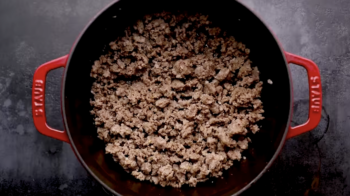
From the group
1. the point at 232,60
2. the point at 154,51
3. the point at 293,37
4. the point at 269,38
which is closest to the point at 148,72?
the point at 154,51

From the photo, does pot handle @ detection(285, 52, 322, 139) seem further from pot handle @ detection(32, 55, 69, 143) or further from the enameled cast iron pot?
pot handle @ detection(32, 55, 69, 143)

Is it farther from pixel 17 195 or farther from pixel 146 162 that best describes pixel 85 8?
pixel 17 195

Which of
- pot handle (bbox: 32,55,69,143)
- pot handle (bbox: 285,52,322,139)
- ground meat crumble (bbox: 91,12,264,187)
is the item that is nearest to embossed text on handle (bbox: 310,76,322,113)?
pot handle (bbox: 285,52,322,139)

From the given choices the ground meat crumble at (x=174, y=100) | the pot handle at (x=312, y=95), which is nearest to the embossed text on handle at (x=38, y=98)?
the ground meat crumble at (x=174, y=100)

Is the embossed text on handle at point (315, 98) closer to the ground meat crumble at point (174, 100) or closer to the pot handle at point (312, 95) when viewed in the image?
the pot handle at point (312, 95)

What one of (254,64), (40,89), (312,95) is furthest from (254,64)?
(40,89)
